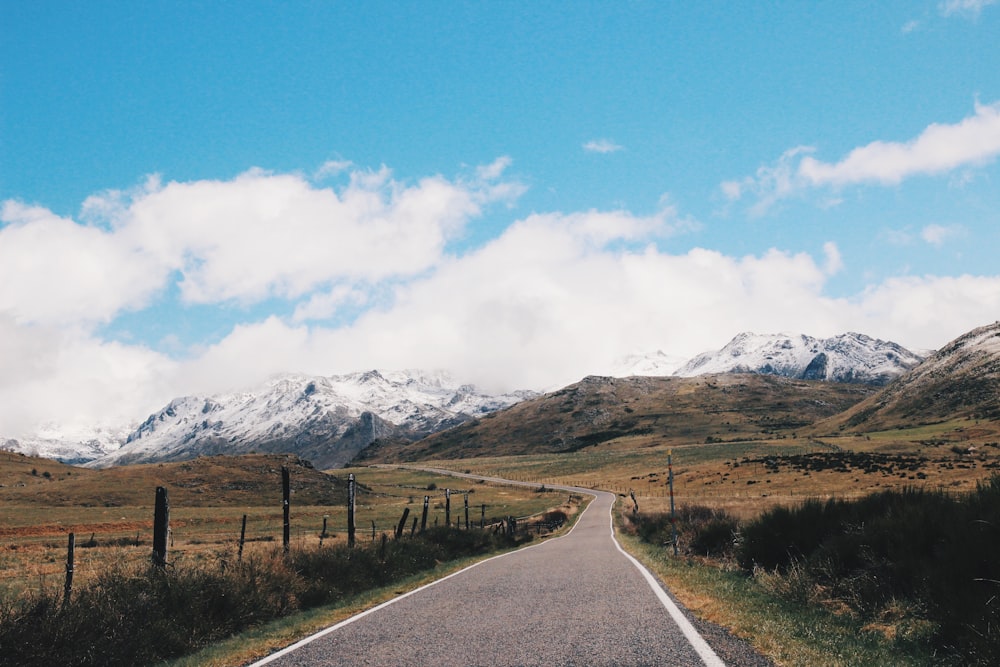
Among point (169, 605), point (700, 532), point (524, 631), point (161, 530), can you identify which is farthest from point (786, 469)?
point (169, 605)

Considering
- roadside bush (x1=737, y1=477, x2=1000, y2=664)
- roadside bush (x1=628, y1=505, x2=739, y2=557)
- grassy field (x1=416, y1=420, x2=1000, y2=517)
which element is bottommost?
grassy field (x1=416, y1=420, x2=1000, y2=517)

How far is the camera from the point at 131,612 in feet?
35.6

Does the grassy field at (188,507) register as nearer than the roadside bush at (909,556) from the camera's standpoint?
No

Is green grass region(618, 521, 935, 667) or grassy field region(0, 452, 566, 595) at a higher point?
green grass region(618, 521, 935, 667)

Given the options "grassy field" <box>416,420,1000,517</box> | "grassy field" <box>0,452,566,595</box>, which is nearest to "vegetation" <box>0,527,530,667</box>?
"grassy field" <box>0,452,566,595</box>

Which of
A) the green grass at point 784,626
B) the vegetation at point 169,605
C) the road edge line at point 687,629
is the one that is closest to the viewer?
the road edge line at point 687,629

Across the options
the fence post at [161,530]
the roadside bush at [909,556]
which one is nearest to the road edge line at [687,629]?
the roadside bush at [909,556]

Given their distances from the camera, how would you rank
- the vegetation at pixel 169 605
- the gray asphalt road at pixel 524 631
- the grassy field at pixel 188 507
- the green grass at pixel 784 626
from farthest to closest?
the grassy field at pixel 188 507
the vegetation at pixel 169 605
the gray asphalt road at pixel 524 631
the green grass at pixel 784 626

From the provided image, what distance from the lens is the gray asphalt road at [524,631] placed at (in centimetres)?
801

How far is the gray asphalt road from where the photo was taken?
26.3ft

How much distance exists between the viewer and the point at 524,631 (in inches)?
379

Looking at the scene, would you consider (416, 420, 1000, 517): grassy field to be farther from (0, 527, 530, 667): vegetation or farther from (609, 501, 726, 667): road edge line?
(0, 527, 530, 667): vegetation

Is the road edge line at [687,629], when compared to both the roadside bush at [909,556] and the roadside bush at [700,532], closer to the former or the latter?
the roadside bush at [909,556]

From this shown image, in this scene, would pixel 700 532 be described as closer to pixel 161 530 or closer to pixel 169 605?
pixel 161 530
